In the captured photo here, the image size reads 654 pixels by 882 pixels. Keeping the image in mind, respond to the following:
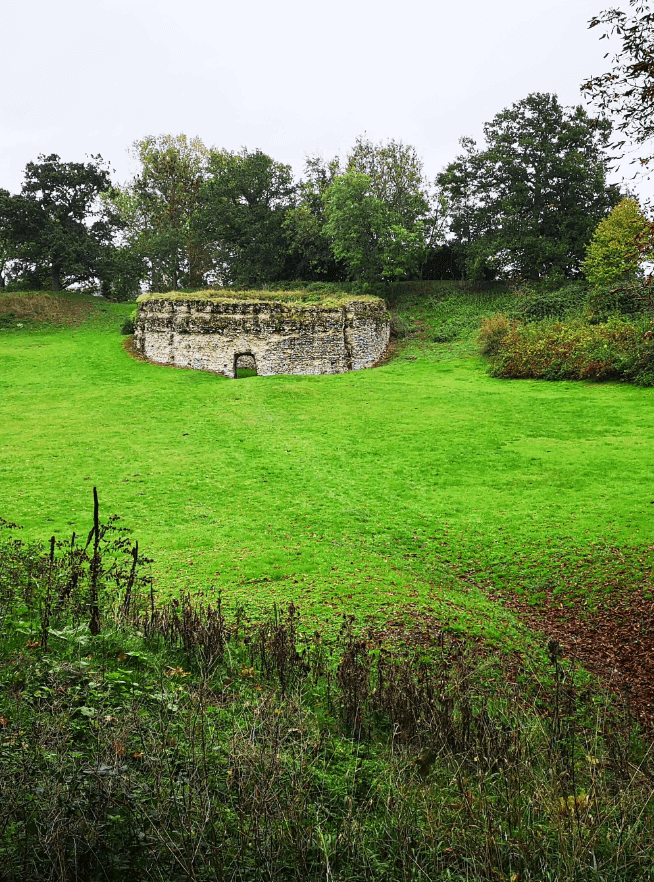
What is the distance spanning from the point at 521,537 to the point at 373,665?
5.26 metres

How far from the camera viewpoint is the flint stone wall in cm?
2625

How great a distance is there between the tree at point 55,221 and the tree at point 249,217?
716 centimetres

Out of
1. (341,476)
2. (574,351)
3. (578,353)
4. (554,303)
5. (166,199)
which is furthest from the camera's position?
(166,199)

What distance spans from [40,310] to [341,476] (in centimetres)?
2720

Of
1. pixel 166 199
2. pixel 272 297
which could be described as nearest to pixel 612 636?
pixel 272 297

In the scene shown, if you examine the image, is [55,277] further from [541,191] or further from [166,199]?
[541,191]

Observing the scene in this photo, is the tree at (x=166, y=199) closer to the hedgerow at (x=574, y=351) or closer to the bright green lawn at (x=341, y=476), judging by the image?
the bright green lawn at (x=341, y=476)

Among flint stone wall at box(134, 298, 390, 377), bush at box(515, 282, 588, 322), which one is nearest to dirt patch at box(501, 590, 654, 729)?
flint stone wall at box(134, 298, 390, 377)

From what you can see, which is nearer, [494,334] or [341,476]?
[341,476]

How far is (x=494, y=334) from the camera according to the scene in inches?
1023

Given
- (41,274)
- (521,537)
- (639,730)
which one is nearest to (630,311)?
(521,537)

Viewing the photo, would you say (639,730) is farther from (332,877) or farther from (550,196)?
(550,196)

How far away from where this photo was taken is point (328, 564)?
9438mm

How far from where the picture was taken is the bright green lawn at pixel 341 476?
923 centimetres
